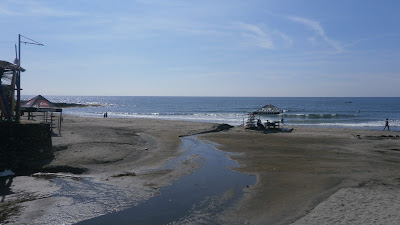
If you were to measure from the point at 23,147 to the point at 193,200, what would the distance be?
884 cm

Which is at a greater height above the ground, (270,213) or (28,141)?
(28,141)

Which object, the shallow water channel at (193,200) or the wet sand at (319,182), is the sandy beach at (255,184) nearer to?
the wet sand at (319,182)

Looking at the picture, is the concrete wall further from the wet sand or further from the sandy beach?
the wet sand

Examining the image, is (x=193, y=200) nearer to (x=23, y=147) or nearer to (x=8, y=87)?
(x=23, y=147)

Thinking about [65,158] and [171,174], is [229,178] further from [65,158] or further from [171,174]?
[65,158]

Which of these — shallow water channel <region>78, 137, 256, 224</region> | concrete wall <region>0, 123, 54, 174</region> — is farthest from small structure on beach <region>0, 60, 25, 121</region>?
shallow water channel <region>78, 137, 256, 224</region>

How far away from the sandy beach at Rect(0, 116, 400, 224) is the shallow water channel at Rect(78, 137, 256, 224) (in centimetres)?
41

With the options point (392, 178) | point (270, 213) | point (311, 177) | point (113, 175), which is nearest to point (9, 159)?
point (113, 175)

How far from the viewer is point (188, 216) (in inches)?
385

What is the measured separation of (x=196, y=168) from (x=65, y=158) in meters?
6.44

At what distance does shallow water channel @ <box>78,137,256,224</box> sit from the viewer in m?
9.56

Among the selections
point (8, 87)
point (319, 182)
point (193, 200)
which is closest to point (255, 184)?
point (319, 182)

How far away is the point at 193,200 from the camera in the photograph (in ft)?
36.9

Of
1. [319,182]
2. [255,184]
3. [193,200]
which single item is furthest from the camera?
[319,182]
